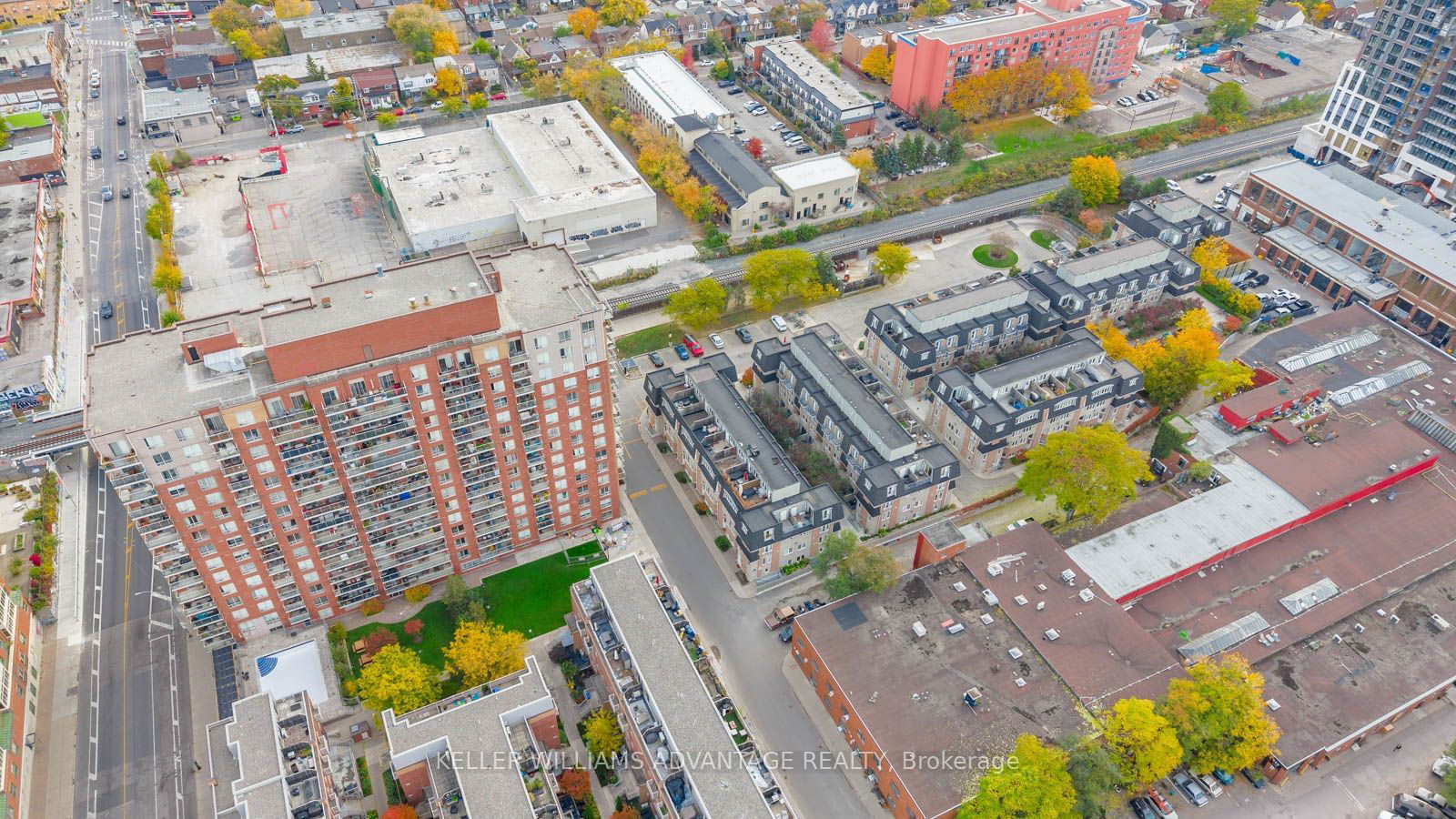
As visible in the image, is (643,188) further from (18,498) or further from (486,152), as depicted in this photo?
(18,498)

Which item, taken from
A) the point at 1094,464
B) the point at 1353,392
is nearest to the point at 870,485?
the point at 1094,464

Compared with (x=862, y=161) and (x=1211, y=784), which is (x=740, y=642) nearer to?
(x=1211, y=784)

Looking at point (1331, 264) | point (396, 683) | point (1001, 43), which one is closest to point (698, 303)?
point (396, 683)

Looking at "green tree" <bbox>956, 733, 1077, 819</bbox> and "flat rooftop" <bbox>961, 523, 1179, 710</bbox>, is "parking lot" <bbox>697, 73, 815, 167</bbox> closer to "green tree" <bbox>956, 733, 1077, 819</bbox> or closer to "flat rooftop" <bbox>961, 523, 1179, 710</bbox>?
"flat rooftop" <bbox>961, 523, 1179, 710</bbox>

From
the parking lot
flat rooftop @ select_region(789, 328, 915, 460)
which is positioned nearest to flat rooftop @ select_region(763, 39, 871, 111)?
the parking lot

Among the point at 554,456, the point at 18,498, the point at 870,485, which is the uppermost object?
the point at 554,456

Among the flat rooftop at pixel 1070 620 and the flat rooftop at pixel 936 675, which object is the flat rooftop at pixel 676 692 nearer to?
the flat rooftop at pixel 936 675
